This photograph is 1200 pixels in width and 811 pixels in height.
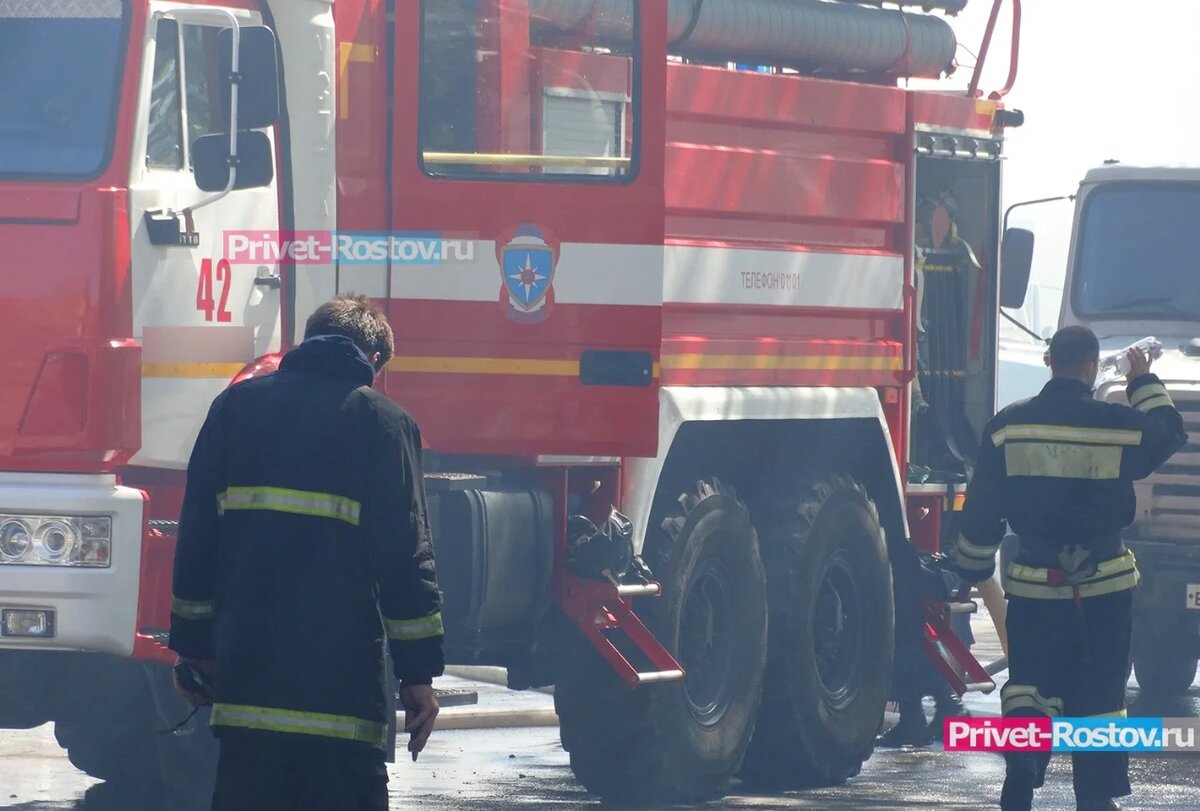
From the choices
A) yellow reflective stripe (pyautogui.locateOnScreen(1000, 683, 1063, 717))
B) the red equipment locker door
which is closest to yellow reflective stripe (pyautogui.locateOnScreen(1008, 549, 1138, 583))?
yellow reflective stripe (pyautogui.locateOnScreen(1000, 683, 1063, 717))

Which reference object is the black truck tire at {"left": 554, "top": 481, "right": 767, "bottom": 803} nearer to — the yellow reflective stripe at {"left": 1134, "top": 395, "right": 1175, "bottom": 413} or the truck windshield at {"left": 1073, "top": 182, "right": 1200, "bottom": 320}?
the yellow reflective stripe at {"left": 1134, "top": 395, "right": 1175, "bottom": 413}

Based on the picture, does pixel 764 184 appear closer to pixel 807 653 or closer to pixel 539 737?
pixel 807 653

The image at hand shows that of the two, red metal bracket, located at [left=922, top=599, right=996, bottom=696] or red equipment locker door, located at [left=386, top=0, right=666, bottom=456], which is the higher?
red equipment locker door, located at [left=386, top=0, right=666, bottom=456]

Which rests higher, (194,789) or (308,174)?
(308,174)

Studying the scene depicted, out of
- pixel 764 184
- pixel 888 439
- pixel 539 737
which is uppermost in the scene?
pixel 764 184

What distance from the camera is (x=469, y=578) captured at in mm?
8359

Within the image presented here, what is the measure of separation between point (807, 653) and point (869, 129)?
2.24 m

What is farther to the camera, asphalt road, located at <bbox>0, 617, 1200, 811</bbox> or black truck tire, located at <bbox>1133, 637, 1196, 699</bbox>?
black truck tire, located at <bbox>1133, 637, 1196, 699</bbox>

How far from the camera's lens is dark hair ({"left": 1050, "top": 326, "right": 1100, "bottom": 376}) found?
8.34 m

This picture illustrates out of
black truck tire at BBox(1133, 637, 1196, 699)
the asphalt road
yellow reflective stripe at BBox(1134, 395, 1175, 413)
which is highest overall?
yellow reflective stripe at BBox(1134, 395, 1175, 413)

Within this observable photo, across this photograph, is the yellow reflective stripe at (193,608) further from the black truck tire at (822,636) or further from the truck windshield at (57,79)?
the black truck tire at (822,636)

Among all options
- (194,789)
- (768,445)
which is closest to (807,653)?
(768,445)

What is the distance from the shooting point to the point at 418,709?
5.49 metres

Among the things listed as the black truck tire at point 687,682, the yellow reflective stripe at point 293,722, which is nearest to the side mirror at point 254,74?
the black truck tire at point 687,682
